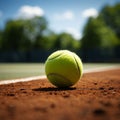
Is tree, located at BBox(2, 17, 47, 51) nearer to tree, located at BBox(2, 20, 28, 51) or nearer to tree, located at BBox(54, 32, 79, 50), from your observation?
tree, located at BBox(2, 20, 28, 51)

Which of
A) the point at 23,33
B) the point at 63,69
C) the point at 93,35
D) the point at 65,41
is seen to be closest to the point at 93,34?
the point at 93,35

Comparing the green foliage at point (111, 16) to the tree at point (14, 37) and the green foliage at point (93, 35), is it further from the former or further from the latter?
the tree at point (14, 37)

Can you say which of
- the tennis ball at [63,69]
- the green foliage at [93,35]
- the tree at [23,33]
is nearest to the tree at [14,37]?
the tree at [23,33]

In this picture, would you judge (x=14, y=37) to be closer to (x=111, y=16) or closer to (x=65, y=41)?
(x=65, y=41)

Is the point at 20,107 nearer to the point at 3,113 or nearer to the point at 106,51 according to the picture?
the point at 3,113

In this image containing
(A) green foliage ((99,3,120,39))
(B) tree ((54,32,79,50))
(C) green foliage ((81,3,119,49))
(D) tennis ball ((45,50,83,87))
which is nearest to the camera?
(D) tennis ball ((45,50,83,87))

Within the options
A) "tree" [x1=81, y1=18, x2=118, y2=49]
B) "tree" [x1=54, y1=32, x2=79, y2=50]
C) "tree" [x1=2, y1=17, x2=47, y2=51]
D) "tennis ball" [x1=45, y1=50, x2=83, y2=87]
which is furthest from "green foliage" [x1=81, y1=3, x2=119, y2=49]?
"tennis ball" [x1=45, y1=50, x2=83, y2=87]

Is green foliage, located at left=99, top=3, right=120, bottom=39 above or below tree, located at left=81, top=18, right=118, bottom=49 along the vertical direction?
above

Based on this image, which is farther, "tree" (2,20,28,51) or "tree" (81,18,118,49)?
"tree" (2,20,28,51)
